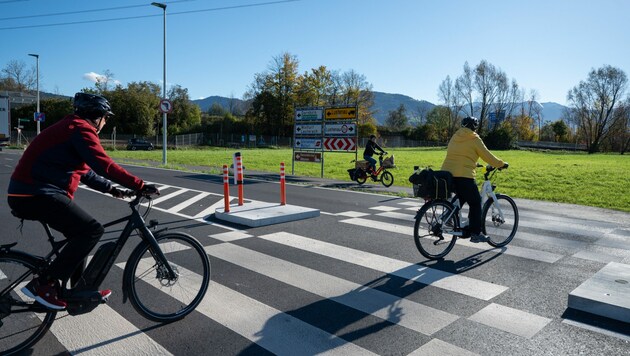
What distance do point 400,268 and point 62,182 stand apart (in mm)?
3941

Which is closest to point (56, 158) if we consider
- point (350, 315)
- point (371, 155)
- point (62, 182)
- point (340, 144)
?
point (62, 182)

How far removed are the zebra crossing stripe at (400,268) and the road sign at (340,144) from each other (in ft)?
38.9

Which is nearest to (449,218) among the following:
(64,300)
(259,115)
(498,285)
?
(498,285)

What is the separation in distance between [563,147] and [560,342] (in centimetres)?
9616

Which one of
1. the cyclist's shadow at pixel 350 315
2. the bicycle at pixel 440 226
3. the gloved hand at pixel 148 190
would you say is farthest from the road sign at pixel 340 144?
the gloved hand at pixel 148 190

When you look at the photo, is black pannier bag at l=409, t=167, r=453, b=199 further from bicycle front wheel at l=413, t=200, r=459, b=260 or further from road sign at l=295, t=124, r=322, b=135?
road sign at l=295, t=124, r=322, b=135

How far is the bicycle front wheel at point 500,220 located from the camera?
691 centimetres

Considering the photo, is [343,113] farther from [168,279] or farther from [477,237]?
[168,279]

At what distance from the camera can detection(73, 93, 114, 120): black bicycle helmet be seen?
3.47 m

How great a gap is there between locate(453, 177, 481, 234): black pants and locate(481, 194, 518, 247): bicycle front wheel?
2.29 feet

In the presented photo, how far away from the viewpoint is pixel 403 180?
18188mm

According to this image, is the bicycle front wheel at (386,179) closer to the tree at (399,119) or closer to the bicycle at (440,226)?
the bicycle at (440,226)

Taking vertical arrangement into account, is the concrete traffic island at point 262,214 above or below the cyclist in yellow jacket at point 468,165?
below

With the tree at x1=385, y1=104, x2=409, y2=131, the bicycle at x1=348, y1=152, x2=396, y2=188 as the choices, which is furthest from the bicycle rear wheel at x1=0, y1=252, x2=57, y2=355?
the tree at x1=385, y1=104, x2=409, y2=131
